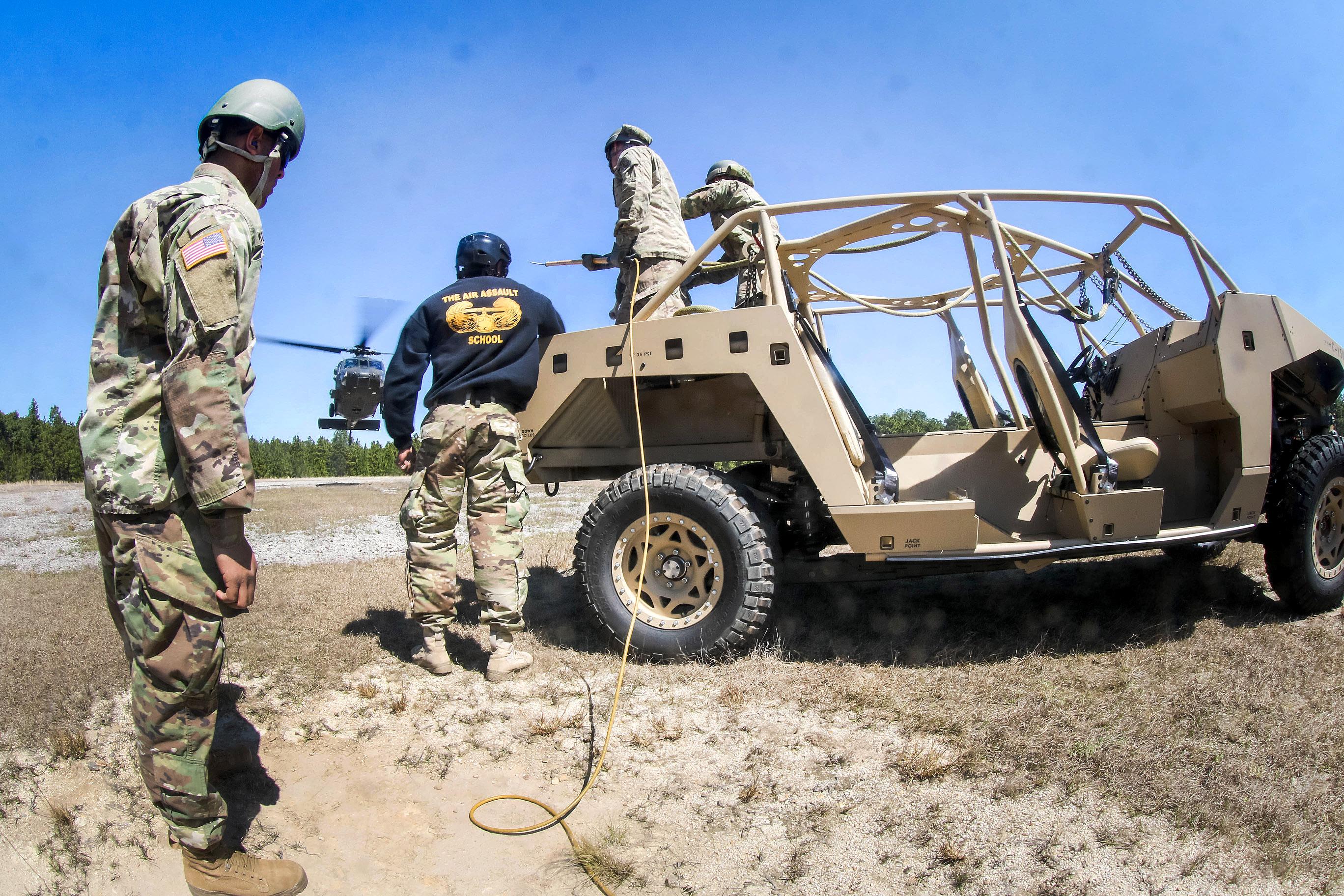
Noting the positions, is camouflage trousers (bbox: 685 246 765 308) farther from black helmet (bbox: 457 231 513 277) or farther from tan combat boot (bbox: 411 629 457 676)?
tan combat boot (bbox: 411 629 457 676)

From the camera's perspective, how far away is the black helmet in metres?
4.05

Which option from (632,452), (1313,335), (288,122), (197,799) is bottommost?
(197,799)

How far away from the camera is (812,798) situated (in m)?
2.46

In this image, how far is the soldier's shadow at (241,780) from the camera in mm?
2438

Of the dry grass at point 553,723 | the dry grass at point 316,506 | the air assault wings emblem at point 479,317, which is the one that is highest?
the air assault wings emblem at point 479,317

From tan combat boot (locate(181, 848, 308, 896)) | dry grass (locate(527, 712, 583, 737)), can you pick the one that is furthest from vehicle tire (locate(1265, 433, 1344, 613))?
tan combat boot (locate(181, 848, 308, 896))

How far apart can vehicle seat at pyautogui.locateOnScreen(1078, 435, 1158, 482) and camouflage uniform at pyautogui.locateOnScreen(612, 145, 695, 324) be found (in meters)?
2.34

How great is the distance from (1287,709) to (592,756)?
2.50 m

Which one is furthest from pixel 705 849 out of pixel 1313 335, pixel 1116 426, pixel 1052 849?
pixel 1313 335

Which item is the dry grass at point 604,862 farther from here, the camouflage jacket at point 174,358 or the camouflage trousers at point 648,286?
the camouflage trousers at point 648,286

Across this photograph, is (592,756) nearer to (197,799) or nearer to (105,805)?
(197,799)

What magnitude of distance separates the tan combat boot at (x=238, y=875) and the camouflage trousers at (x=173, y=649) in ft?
0.22

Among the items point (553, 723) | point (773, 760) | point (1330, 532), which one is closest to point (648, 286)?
point (553, 723)

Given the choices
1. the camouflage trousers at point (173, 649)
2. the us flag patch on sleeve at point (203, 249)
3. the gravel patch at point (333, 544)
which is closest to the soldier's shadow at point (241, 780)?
the camouflage trousers at point (173, 649)
